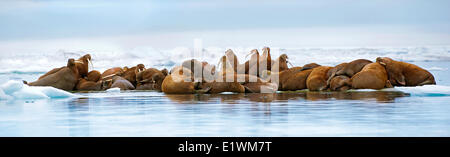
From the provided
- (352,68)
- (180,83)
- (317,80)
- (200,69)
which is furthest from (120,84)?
(352,68)

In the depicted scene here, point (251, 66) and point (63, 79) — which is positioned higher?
point (251, 66)

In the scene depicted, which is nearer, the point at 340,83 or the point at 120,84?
the point at 340,83

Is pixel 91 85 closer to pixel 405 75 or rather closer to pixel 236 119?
pixel 405 75

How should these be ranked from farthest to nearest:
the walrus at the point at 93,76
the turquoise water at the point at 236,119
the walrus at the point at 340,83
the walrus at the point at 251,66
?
the walrus at the point at 93,76, the walrus at the point at 251,66, the walrus at the point at 340,83, the turquoise water at the point at 236,119

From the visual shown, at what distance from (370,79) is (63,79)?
31.3ft

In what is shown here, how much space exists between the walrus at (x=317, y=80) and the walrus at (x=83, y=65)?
25.7ft

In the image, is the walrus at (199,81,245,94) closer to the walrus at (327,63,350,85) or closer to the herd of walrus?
the herd of walrus

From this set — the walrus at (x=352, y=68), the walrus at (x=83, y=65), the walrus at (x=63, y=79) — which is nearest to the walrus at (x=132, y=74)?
the walrus at (x=83, y=65)

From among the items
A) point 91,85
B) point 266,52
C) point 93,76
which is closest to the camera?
point 91,85

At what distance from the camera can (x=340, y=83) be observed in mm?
15961

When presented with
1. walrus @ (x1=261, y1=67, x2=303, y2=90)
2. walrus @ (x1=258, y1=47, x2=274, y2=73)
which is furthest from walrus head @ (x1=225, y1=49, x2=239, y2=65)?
walrus @ (x1=261, y1=67, x2=303, y2=90)

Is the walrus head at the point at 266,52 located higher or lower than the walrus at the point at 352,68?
higher

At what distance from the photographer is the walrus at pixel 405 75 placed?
1614 centimetres

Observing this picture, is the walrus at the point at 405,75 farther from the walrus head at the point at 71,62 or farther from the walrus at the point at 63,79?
the walrus head at the point at 71,62
